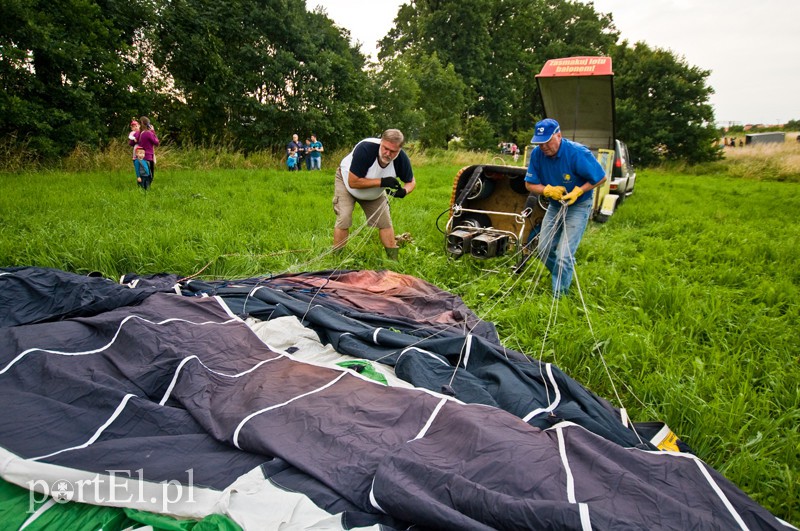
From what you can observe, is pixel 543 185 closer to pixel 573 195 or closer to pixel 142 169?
pixel 573 195

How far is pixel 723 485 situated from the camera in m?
1.75

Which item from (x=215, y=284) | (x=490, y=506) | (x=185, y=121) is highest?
(x=185, y=121)

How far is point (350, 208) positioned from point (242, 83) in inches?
585

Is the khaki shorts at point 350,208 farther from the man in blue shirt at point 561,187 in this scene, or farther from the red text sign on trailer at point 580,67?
the red text sign on trailer at point 580,67

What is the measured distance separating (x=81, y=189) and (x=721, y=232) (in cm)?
1032

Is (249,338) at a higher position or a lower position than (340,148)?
lower

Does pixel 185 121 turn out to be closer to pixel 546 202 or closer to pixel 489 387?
pixel 546 202

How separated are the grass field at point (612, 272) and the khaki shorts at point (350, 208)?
358 millimetres

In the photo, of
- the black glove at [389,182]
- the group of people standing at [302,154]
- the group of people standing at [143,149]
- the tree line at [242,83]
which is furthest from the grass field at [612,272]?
the group of people standing at [302,154]

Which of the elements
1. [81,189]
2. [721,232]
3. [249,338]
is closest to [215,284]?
[249,338]

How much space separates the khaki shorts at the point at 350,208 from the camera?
197 inches

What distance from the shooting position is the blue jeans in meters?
4.06

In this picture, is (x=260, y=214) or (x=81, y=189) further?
(x=81, y=189)

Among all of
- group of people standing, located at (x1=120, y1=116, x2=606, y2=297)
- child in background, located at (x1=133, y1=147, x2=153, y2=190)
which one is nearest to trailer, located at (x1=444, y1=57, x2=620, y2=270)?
group of people standing, located at (x1=120, y1=116, x2=606, y2=297)
